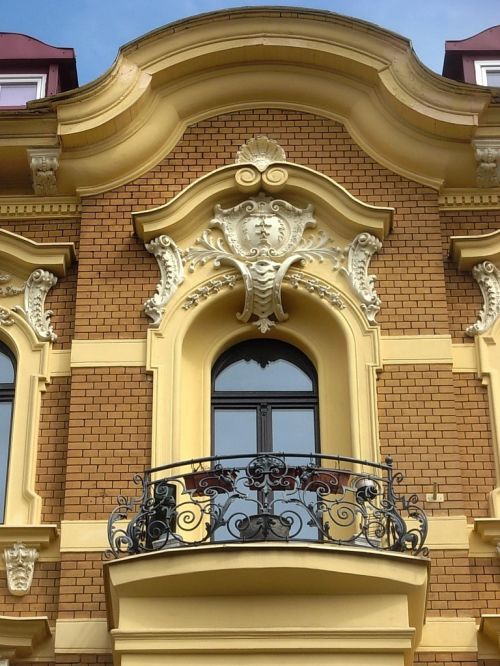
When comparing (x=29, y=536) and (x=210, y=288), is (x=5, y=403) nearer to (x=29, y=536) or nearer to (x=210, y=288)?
(x=29, y=536)

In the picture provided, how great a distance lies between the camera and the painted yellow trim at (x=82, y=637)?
11.5 m

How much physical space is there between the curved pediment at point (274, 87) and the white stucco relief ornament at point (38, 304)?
3.38ft

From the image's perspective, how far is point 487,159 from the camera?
45.3 ft

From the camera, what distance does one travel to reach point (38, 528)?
12.0 meters

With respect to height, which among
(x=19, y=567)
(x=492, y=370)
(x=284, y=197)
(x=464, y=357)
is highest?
(x=284, y=197)

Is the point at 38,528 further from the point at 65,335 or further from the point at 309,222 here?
the point at 309,222

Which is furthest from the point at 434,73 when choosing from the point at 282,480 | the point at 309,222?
the point at 282,480

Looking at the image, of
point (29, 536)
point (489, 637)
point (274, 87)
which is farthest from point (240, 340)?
point (489, 637)

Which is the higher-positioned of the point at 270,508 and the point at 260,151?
the point at 260,151

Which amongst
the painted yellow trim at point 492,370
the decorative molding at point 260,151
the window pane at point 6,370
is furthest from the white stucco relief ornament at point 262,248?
the window pane at point 6,370

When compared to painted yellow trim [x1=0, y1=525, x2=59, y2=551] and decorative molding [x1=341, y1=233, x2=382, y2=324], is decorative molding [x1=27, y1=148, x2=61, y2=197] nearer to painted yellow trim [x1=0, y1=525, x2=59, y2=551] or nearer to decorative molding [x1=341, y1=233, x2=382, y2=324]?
decorative molding [x1=341, y1=233, x2=382, y2=324]

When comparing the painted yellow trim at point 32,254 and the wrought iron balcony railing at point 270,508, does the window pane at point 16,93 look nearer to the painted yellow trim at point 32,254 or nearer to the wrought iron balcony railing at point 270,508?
the painted yellow trim at point 32,254

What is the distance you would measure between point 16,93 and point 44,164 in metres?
2.24

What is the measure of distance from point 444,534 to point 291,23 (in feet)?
17.8
